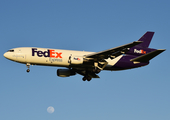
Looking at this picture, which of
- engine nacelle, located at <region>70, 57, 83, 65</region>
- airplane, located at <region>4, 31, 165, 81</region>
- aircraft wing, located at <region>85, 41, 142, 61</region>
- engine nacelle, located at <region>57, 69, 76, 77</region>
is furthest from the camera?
engine nacelle, located at <region>57, 69, 76, 77</region>

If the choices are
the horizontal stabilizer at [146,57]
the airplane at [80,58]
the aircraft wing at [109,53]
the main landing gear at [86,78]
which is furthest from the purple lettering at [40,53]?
the horizontal stabilizer at [146,57]

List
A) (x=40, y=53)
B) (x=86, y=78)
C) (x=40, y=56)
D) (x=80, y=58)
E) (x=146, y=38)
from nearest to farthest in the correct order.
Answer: (x=80, y=58) < (x=40, y=56) < (x=40, y=53) < (x=146, y=38) < (x=86, y=78)

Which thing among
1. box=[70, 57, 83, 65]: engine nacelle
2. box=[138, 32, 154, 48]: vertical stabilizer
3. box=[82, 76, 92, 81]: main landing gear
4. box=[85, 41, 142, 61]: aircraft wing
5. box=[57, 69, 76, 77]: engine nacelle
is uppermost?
box=[138, 32, 154, 48]: vertical stabilizer

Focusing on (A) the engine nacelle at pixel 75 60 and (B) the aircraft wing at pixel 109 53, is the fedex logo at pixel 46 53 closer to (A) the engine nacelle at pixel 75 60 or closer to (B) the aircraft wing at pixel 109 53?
(A) the engine nacelle at pixel 75 60

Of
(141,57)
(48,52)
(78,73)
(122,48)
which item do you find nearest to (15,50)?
(48,52)

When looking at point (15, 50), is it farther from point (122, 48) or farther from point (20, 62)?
point (122, 48)

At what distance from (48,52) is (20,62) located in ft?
17.1

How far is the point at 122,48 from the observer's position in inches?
1667

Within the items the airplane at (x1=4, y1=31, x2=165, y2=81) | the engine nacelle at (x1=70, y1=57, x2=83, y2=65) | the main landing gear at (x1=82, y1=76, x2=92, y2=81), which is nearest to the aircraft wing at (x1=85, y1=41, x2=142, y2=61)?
the airplane at (x1=4, y1=31, x2=165, y2=81)

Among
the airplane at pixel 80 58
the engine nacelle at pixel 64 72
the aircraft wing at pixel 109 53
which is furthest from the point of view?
the engine nacelle at pixel 64 72

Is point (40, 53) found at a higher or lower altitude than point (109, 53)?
higher

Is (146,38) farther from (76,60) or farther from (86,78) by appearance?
(76,60)

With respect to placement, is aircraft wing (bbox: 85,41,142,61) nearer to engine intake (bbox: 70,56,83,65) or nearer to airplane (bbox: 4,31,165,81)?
airplane (bbox: 4,31,165,81)

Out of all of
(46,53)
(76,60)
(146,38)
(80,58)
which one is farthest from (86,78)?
(146,38)
